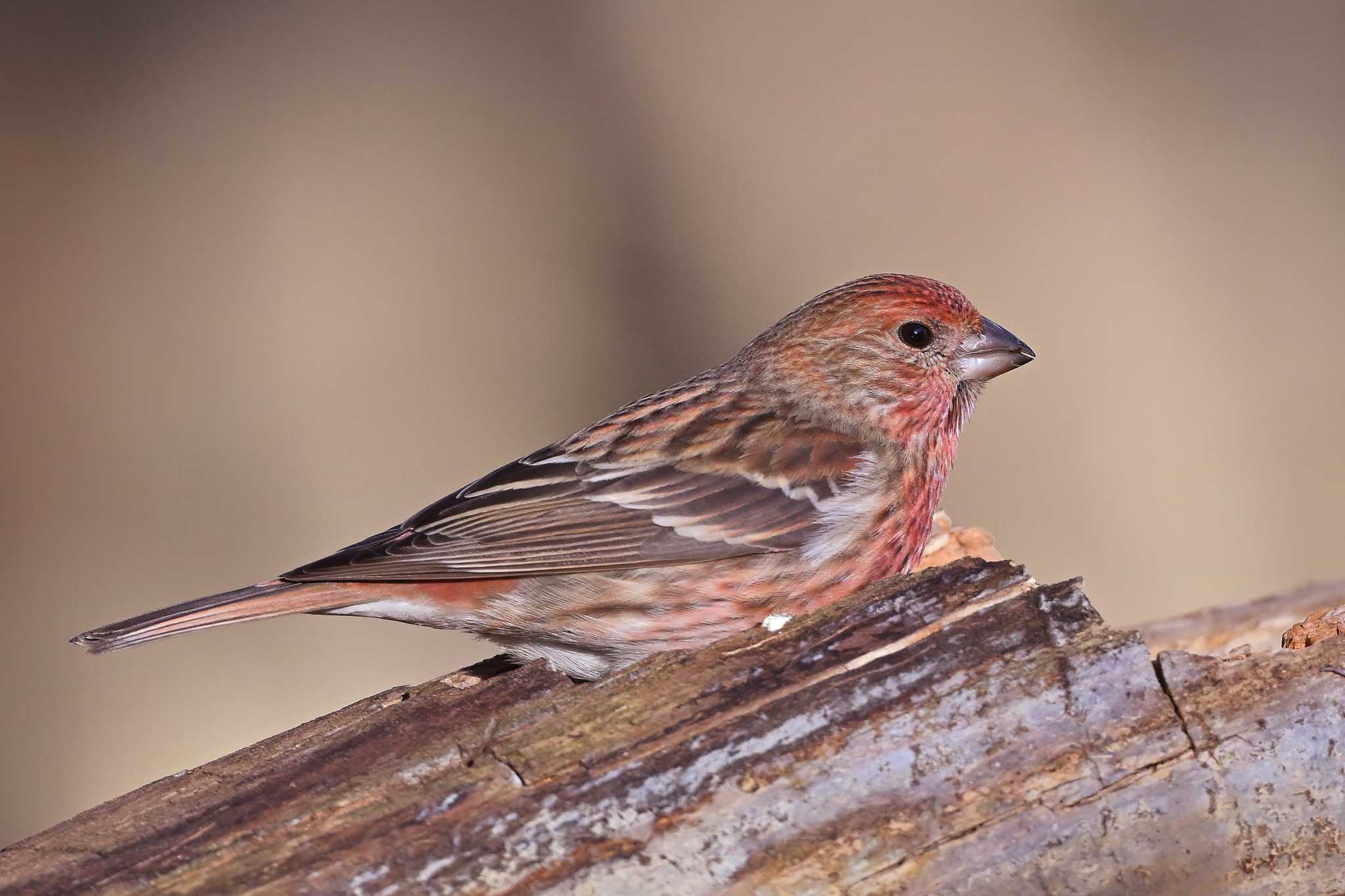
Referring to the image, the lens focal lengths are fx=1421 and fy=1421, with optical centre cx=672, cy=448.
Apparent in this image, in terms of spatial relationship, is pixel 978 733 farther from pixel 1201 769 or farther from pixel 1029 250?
pixel 1029 250

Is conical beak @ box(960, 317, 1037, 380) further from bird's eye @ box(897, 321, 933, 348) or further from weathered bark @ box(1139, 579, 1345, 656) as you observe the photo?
weathered bark @ box(1139, 579, 1345, 656)

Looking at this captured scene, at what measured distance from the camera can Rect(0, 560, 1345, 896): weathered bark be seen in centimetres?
257

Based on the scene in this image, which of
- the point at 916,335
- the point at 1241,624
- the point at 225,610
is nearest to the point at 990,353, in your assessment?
the point at 916,335

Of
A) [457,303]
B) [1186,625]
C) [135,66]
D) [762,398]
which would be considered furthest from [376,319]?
[1186,625]

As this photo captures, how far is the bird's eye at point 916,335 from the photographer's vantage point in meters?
4.68

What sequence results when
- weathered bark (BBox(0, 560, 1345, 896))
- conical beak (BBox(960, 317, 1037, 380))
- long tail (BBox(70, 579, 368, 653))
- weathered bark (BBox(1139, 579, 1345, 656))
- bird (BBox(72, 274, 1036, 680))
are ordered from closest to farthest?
weathered bark (BBox(0, 560, 1345, 896)) → long tail (BBox(70, 579, 368, 653)) → bird (BBox(72, 274, 1036, 680)) → weathered bark (BBox(1139, 579, 1345, 656)) → conical beak (BBox(960, 317, 1037, 380))

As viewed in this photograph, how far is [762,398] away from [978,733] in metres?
2.16

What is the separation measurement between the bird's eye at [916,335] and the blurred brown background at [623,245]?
8.31 ft

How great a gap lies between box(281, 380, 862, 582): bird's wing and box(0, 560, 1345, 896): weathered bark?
114cm

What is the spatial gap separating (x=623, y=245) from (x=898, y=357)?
119 inches

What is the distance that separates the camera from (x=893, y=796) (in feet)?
8.55

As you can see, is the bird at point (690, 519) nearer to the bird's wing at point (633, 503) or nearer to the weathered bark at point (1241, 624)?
the bird's wing at point (633, 503)

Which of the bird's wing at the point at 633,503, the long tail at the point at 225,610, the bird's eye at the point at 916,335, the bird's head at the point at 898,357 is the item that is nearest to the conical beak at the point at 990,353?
the bird's head at the point at 898,357

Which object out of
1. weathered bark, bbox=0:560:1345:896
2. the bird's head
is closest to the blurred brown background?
the bird's head
